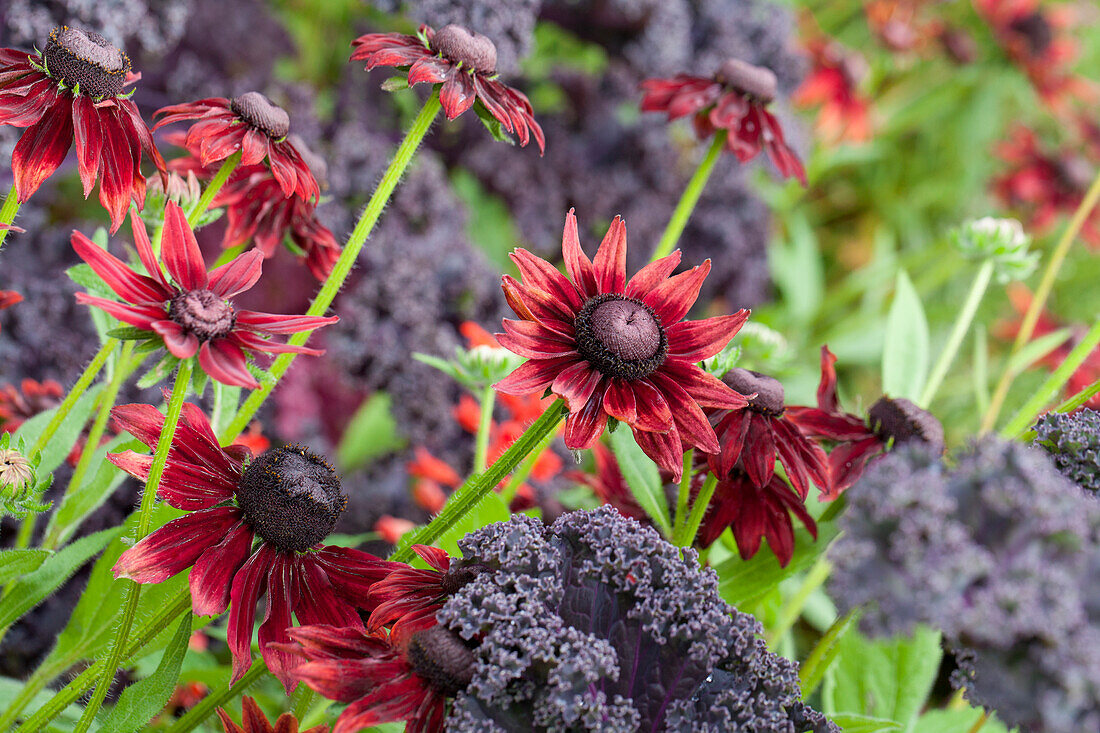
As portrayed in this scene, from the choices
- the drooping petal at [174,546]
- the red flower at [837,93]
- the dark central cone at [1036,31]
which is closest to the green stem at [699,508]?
the drooping petal at [174,546]

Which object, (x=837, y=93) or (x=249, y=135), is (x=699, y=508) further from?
(x=837, y=93)

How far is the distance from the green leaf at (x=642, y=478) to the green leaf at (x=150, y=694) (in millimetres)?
354

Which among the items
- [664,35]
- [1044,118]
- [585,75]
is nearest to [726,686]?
[664,35]

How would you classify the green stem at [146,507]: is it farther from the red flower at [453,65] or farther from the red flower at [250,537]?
the red flower at [453,65]

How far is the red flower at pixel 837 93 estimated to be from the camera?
5.85 feet

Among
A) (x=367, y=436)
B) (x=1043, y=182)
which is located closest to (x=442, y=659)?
(x=367, y=436)

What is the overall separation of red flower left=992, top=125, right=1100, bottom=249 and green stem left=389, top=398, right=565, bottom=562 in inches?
68.3

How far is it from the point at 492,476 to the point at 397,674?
5.4 inches

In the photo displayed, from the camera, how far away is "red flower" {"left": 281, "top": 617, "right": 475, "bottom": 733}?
48 cm

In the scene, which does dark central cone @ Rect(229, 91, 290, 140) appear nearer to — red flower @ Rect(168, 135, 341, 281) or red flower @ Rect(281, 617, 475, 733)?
red flower @ Rect(168, 135, 341, 281)

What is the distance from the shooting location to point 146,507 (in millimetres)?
516

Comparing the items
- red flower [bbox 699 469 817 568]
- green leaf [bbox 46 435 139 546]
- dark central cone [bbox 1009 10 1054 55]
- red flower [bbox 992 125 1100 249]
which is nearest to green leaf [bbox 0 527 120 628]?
green leaf [bbox 46 435 139 546]

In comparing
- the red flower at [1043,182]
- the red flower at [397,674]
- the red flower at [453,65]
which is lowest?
the red flower at [397,674]

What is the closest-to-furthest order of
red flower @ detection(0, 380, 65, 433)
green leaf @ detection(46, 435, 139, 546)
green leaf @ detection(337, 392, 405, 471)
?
green leaf @ detection(46, 435, 139, 546) < red flower @ detection(0, 380, 65, 433) < green leaf @ detection(337, 392, 405, 471)
